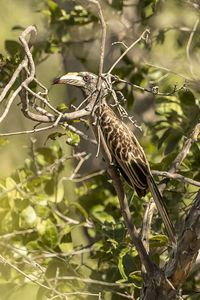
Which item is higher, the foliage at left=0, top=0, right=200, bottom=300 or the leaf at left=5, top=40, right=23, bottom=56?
the leaf at left=5, top=40, right=23, bottom=56

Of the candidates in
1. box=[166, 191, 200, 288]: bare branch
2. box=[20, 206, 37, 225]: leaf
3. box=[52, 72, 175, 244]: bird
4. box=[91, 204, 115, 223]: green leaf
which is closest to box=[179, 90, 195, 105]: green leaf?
box=[52, 72, 175, 244]: bird

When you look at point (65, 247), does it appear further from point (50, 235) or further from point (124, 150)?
point (124, 150)

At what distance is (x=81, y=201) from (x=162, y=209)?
39.0 inches

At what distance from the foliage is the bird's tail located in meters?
0.14

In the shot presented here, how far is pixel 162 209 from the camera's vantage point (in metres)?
1.84

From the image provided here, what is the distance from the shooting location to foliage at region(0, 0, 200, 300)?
2.20 meters

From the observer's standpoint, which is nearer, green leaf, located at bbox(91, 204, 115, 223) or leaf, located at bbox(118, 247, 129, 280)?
leaf, located at bbox(118, 247, 129, 280)

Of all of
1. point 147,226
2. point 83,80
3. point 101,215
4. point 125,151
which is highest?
point 83,80

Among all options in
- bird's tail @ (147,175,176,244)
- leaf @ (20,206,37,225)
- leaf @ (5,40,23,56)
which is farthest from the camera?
leaf @ (5,40,23,56)

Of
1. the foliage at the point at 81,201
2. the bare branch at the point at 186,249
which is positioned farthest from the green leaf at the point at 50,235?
the bare branch at the point at 186,249

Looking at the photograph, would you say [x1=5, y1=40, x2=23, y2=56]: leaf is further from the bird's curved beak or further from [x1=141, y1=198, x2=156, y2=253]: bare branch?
[x1=141, y1=198, x2=156, y2=253]: bare branch

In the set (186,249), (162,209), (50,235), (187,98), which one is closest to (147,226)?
(162,209)

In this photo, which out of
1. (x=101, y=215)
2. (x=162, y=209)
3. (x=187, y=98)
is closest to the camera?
(x=162, y=209)

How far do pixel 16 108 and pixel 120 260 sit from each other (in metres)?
2.03
